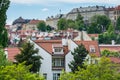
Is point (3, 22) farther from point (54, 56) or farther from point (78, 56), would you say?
point (54, 56)

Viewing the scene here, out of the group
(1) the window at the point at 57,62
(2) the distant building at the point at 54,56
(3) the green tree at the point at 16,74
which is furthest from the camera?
(1) the window at the point at 57,62

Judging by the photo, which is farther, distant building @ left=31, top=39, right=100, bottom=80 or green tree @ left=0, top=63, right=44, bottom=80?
distant building @ left=31, top=39, right=100, bottom=80

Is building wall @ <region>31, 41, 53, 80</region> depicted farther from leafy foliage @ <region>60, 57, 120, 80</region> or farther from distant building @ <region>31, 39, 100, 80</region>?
leafy foliage @ <region>60, 57, 120, 80</region>

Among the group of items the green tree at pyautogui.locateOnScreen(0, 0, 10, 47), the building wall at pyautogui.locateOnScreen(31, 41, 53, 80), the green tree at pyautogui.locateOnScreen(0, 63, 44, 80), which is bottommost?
the building wall at pyautogui.locateOnScreen(31, 41, 53, 80)

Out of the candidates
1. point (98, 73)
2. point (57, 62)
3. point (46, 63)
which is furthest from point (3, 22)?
point (98, 73)

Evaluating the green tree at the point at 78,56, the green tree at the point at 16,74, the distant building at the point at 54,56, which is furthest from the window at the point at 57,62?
the green tree at the point at 16,74

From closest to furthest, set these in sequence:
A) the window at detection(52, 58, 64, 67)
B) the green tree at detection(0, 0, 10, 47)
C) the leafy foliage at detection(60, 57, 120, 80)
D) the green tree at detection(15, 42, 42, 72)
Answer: the leafy foliage at detection(60, 57, 120, 80) → the green tree at detection(0, 0, 10, 47) → the green tree at detection(15, 42, 42, 72) → the window at detection(52, 58, 64, 67)

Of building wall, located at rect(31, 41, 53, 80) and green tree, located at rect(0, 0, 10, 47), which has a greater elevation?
green tree, located at rect(0, 0, 10, 47)

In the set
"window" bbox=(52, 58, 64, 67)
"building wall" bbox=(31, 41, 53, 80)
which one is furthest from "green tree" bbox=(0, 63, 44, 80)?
"window" bbox=(52, 58, 64, 67)

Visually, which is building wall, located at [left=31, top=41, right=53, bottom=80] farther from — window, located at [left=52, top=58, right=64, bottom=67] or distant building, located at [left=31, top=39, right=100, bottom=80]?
window, located at [left=52, top=58, right=64, bottom=67]

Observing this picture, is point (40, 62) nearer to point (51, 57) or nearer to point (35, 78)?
point (51, 57)

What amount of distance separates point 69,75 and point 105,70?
2.36 meters

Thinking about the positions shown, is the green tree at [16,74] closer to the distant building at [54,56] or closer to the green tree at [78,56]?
the green tree at [78,56]

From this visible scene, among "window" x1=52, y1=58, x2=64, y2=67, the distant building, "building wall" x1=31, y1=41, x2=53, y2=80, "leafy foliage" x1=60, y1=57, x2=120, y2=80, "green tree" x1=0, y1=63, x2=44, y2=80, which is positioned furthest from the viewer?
"window" x1=52, y1=58, x2=64, y2=67
